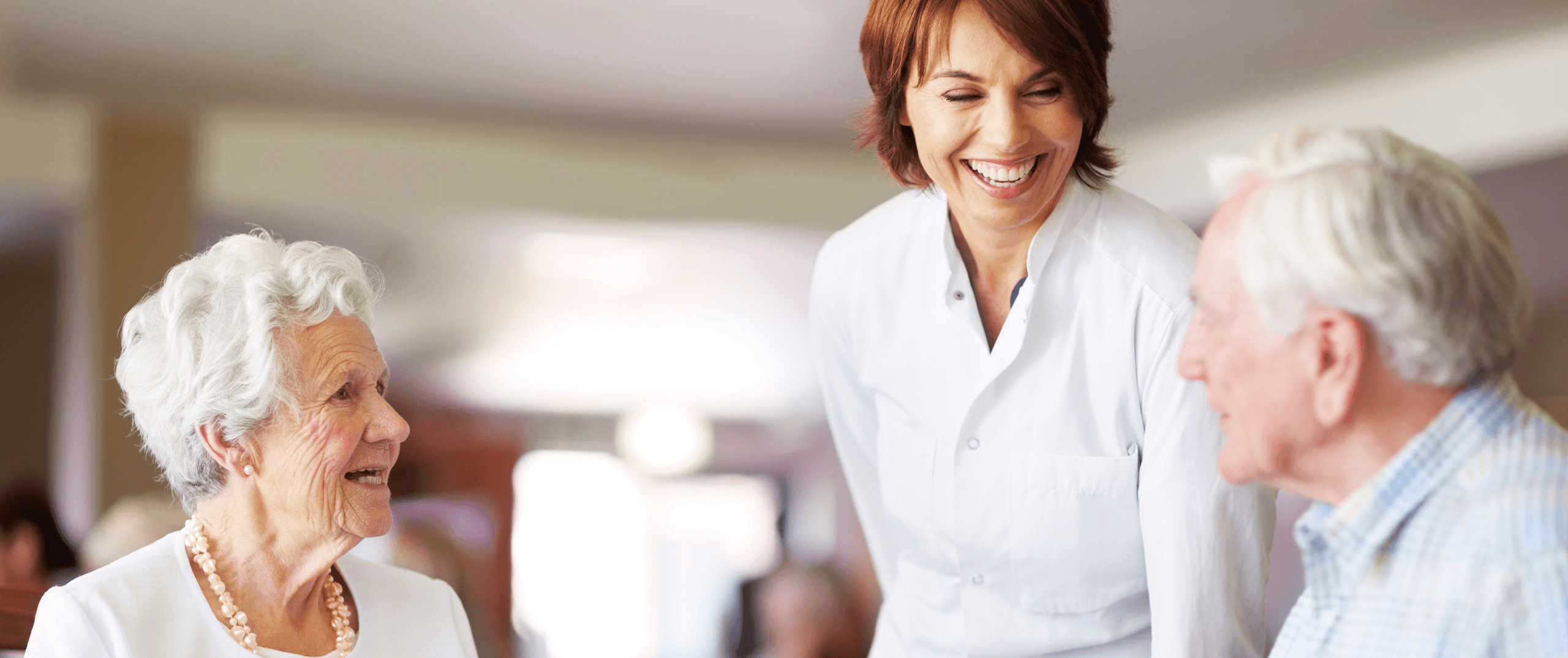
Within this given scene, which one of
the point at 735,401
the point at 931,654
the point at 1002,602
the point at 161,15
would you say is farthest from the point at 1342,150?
the point at 735,401

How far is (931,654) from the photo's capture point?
185 centimetres

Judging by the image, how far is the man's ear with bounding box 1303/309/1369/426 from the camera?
106 centimetres

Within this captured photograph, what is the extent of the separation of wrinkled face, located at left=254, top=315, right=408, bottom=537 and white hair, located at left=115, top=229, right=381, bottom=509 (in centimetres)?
2

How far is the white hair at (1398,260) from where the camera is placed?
1030 mm

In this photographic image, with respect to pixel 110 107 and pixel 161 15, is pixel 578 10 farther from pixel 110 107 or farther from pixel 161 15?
pixel 110 107

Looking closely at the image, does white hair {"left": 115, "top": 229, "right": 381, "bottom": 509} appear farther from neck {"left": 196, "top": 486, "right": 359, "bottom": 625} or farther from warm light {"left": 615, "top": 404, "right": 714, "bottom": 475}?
warm light {"left": 615, "top": 404, "right": 714, "bottom": 475}

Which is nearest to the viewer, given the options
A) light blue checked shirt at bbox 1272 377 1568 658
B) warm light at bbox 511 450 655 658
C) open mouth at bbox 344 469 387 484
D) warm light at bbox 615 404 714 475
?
light blue checked shirt at bbox 1272 377 1568 658

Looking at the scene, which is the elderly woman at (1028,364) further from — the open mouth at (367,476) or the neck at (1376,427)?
the open mouth at (367,476)

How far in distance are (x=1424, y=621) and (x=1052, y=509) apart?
65 centimetres

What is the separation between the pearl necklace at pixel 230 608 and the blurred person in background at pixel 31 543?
3534mm

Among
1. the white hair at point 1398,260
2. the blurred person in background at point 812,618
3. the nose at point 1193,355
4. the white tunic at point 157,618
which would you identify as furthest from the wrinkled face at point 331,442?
the blurred person in background at point 812,618

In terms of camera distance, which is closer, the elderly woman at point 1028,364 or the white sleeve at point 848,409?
the elderly woman at point 1028,364

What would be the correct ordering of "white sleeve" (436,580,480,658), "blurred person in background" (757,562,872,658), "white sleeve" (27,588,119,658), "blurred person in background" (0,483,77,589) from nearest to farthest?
"white sleeve" (27,588,119,658) → "white sleeve" (436,580,480,658) → "blurred person in background" (0,483,77,589) → "blurred person in background" (757,562,872,658)

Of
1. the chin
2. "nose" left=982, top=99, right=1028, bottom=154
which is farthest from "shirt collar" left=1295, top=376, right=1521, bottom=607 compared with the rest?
the chin
